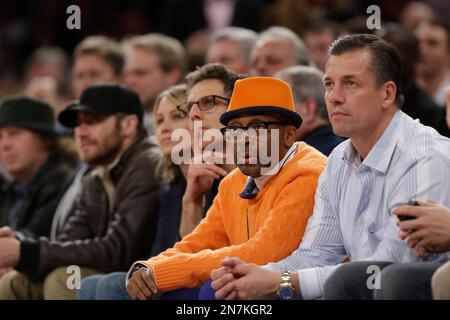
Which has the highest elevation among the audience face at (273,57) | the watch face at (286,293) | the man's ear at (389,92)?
the audience face at (273,57)

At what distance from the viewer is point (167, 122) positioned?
16.6ft

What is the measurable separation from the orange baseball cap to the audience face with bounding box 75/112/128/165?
1561 millimetres

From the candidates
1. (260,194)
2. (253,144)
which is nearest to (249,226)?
(260,194)

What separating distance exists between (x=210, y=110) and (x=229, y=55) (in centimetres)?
214

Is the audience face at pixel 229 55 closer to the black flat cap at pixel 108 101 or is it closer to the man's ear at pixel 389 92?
the black flat cap at pixel 108 101

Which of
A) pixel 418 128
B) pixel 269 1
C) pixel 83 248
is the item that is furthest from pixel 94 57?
pixel 418 128

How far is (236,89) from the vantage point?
13.1ft

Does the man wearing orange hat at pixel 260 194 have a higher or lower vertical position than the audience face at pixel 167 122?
lower

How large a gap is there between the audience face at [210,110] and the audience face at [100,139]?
1.00m

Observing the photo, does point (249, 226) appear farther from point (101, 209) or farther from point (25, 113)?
point (25, 113)

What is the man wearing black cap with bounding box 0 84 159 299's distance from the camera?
5.09 m

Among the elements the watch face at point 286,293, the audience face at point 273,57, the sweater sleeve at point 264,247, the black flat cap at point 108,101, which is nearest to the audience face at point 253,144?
the sweater sleeve at point 264,247

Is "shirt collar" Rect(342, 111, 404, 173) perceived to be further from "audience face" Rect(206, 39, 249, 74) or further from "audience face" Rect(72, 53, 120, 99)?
"audience face" Rect(72, 53, 120, 99)

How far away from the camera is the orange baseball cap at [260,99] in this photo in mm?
3918
